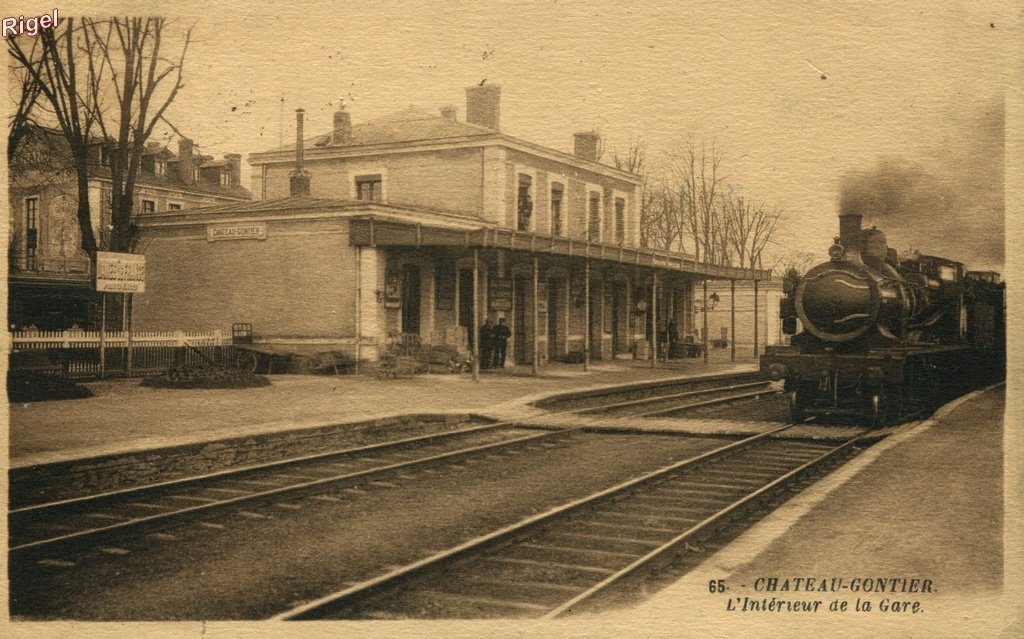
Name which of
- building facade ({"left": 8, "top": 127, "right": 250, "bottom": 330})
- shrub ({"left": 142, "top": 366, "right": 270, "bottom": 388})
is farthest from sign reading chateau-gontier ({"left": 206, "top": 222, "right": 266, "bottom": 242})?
shrub ({"left": 142, "top": 366, "right": 270, "bottom": 388})

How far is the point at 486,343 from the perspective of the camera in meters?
21.6

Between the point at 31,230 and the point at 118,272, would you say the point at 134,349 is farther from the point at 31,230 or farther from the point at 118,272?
the point at 31,230

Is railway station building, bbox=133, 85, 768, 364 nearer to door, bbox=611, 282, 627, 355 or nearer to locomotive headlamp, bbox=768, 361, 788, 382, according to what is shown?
door, bbox=611, 282, 627, 355

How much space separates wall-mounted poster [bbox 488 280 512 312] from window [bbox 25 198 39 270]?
40.7ft

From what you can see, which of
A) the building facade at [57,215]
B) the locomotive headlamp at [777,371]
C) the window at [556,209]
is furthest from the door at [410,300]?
the locomotive headlamp at [777,371]

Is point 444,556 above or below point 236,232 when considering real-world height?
below

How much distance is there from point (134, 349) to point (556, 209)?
47.0ft

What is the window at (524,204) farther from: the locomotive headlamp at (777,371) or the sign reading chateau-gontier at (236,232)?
the locomotive headlamp at (777,371)

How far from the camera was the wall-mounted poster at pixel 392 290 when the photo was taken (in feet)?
62.7

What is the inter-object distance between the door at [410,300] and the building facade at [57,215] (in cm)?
485

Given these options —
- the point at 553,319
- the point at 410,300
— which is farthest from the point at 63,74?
the point at 553,319

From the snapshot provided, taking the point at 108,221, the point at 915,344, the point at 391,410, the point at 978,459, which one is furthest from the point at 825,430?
the point at 108,221

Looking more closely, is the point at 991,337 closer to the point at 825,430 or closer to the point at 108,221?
the point at 825,430

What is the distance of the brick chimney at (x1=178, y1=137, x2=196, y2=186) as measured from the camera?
908 centimetres
